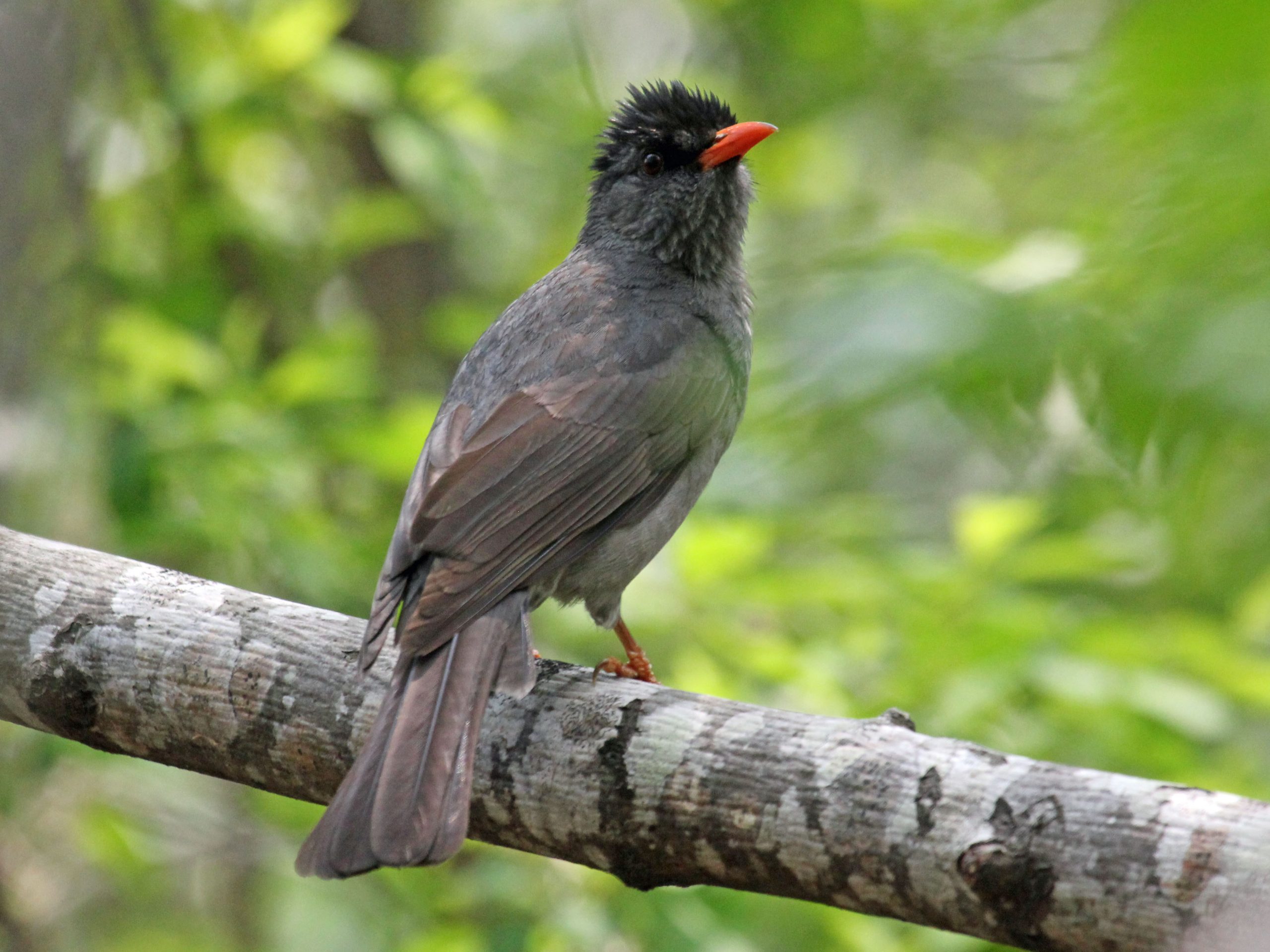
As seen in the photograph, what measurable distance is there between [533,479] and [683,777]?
116cm

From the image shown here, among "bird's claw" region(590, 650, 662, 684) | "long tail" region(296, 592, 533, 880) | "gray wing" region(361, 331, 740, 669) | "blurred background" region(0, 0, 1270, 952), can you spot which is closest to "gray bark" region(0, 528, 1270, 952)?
"long tail" region(296, 592, 533, 880)

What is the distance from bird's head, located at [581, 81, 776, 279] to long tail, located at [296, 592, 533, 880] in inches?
72.6

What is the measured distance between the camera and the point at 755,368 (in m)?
1.74

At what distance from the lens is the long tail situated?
254 centimetres

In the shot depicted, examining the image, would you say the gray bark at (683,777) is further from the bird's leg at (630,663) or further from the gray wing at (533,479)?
the bird's leg at (630,663)

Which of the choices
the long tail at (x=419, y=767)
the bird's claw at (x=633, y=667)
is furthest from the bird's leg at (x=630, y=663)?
the long tail at (x=419, y=767)

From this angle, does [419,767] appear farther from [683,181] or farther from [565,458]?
[683,181]

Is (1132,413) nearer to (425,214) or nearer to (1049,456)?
(1049,456)

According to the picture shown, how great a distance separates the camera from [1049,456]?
5.46ft

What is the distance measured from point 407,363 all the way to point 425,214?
809mm

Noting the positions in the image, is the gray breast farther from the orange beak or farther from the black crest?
the black crest

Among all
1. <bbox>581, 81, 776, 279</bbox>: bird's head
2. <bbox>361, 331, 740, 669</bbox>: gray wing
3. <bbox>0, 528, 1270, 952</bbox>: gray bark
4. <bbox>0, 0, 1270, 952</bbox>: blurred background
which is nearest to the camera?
<bbox>0, 0, 1270, 952</bbox>: blurred background

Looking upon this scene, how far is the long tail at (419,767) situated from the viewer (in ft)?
8.33

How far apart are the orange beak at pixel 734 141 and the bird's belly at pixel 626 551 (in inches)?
42.4
